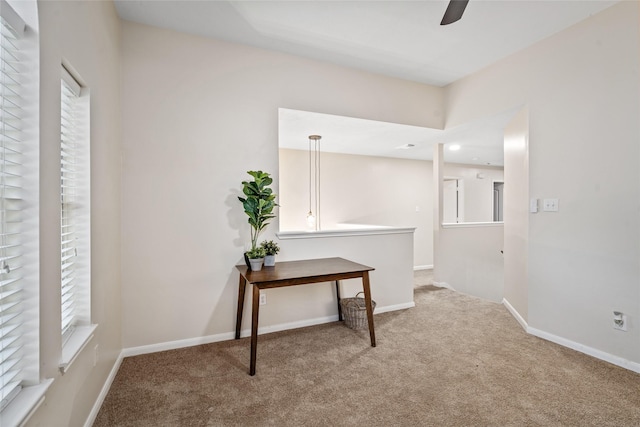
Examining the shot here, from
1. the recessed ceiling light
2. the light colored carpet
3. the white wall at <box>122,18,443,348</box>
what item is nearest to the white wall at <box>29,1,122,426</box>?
the white wall at <box>122,18,443,348</box>

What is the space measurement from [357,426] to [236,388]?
0.81 m

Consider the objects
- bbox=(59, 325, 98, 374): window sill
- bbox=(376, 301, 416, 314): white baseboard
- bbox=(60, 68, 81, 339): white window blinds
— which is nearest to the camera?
bbox=(59, 325, 98, 374): window sill

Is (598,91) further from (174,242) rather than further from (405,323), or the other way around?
(174,242)

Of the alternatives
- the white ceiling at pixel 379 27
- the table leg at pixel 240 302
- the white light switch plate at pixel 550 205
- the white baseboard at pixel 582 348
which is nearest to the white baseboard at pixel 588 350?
the white baseboard at pixel 582 348

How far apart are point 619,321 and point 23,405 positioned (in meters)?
3.38

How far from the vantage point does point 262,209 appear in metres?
2.54

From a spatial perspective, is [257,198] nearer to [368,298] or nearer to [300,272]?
[300,272]

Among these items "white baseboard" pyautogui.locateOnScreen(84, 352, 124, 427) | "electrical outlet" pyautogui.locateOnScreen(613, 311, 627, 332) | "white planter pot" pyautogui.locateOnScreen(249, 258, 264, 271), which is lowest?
"white baseboard" pyautogui.locateOnScreen(84, 352, 124, 427)

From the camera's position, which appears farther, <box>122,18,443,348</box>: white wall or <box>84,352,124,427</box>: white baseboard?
<box>122,18,443,348</box>: white wall

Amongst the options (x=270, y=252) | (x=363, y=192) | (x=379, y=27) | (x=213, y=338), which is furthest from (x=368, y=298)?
(x=363, y=192)

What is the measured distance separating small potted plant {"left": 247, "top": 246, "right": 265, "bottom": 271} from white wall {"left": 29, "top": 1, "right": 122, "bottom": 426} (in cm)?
96

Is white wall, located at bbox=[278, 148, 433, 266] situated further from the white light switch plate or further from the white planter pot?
the white light switch plate

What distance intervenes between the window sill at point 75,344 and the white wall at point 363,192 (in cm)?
357

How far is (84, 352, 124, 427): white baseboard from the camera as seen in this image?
1.61 m
